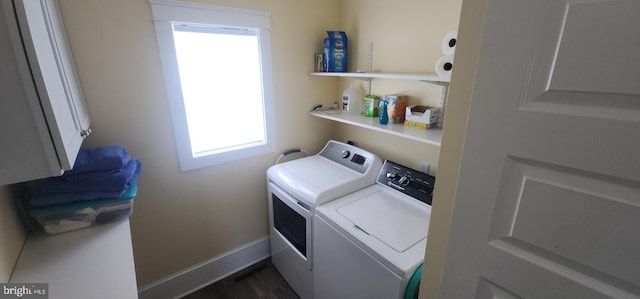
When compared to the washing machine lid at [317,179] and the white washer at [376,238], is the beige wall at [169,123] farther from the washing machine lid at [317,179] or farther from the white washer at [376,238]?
the white washer at [376,238]

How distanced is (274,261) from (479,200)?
1.90 metres

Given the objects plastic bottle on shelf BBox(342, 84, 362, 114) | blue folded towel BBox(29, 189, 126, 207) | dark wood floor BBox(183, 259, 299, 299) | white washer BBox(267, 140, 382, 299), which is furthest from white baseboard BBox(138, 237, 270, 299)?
plastic bottle on shelf BBox(342, 84, 362, 114)

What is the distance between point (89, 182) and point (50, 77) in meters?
0.59

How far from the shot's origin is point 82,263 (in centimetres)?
106

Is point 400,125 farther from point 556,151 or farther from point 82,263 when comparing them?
point 82,263

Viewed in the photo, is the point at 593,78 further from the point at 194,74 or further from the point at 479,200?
the point at 194,74

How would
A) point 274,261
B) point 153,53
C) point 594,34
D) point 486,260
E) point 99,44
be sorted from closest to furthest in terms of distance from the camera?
point 594,34
point 486,260
point 99,44
point 153,53
point 274,261

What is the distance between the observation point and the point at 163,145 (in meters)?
1.70

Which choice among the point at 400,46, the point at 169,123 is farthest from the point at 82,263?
the point at 400,46

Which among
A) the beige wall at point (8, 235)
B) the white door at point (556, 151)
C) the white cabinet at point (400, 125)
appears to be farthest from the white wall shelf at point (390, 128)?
the beige wall at point (8, 235)

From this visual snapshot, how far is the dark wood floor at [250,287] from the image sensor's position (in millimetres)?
2004

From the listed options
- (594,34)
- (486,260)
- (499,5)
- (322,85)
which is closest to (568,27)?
(594,34)

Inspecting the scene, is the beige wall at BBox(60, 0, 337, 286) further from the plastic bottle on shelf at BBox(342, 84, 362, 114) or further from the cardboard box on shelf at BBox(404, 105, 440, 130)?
the cardboard box on shelf at BBox(404, 105, 440, 130)

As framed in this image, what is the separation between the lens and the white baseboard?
191cm
